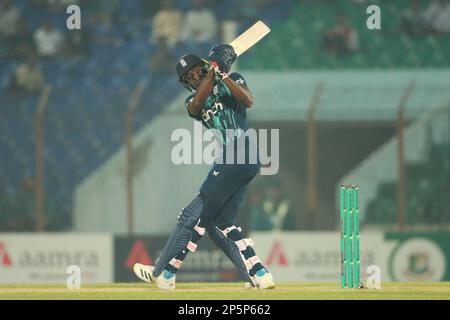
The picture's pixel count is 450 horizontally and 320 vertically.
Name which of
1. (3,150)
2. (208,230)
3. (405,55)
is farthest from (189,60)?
(405,55)

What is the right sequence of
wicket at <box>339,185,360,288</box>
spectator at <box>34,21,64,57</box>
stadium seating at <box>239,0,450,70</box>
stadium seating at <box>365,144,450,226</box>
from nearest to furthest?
1. wicket at <box>339,185,360,288</box>
2. stadium seating at <box>365,144,450,226</box>
3. stadium seating at <box>239,0,450,70</box>
4. spectator at <box>34,21,64,57</box>

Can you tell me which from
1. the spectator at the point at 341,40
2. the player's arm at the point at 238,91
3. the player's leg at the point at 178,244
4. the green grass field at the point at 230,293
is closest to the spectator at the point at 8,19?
the spectator at the point at 341,40

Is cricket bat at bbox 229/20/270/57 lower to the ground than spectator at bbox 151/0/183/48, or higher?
lower

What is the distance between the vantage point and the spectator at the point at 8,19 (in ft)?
69.0

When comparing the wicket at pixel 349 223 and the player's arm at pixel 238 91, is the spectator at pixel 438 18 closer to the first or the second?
the wicket at pixel 349 223

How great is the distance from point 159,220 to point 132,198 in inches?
19.2

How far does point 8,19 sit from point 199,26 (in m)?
3.52

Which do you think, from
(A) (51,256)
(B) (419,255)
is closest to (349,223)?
(B) (419,255)

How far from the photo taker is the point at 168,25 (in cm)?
2059

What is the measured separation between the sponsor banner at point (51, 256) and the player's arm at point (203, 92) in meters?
6.72

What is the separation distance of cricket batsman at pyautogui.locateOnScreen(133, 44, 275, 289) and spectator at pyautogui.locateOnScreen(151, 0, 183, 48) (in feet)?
33.9

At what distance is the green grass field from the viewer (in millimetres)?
9453

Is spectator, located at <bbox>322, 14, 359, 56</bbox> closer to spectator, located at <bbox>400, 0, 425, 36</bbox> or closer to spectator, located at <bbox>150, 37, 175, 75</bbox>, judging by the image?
spectator, located at <bbox>400, 0, 425, 36</bbox>

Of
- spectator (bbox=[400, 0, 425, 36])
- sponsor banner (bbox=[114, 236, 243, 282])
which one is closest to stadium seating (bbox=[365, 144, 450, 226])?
sponsor banner (bbox=[114, 236, 243, 282])
